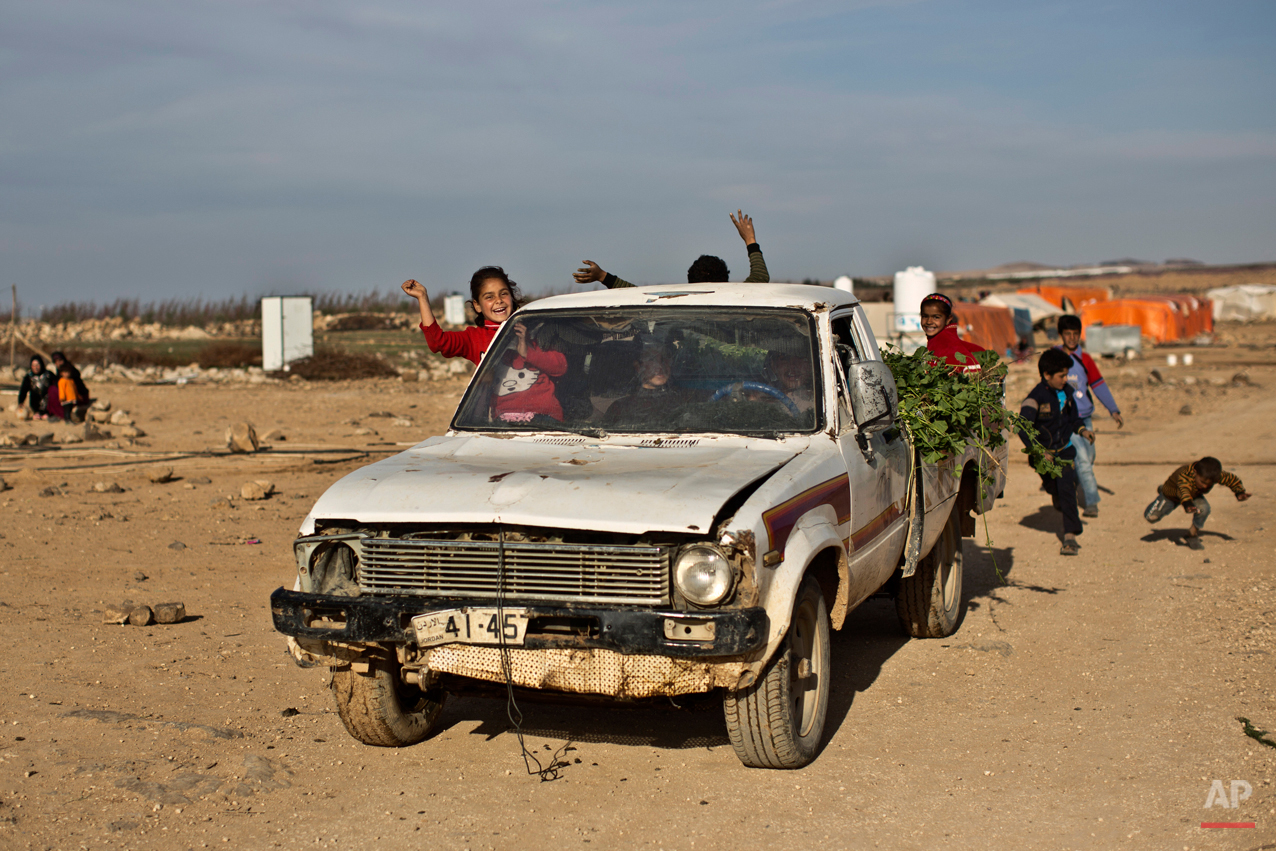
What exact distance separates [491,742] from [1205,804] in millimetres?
2708

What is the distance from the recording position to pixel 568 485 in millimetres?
4195

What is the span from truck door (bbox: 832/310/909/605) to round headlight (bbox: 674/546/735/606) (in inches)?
40.0

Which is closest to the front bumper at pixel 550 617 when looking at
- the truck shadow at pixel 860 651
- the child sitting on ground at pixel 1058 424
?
the truck shadow at pixel 860 651

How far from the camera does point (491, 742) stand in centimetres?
499

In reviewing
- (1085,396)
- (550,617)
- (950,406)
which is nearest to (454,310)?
(1085,396)

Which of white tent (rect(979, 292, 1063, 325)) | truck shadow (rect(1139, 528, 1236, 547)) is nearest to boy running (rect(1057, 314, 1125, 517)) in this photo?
truck shadow (rect(1139, 528, 1236, 547))

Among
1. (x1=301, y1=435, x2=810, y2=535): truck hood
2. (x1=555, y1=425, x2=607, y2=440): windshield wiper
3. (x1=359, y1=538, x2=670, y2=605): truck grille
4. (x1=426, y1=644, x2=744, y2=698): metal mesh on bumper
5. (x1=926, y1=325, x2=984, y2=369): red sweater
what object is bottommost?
(x1=426, y1=644, x2=744, y2=698): metal mesh on bumper

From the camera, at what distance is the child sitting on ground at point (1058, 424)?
926cm

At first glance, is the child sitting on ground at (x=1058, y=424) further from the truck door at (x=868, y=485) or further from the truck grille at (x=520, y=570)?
the truck grille at (x=520, y=570)

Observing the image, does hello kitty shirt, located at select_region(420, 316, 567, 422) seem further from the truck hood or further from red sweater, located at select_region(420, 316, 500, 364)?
red sweater, located at select_region(420, 316, 500, 364)

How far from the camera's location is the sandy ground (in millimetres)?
4074

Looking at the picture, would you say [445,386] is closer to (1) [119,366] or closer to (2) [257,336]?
(1) [119,366]

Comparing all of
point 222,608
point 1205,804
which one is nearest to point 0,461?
point 222,608

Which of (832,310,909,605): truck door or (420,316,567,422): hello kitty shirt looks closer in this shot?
(832,310,909,605): truck door
